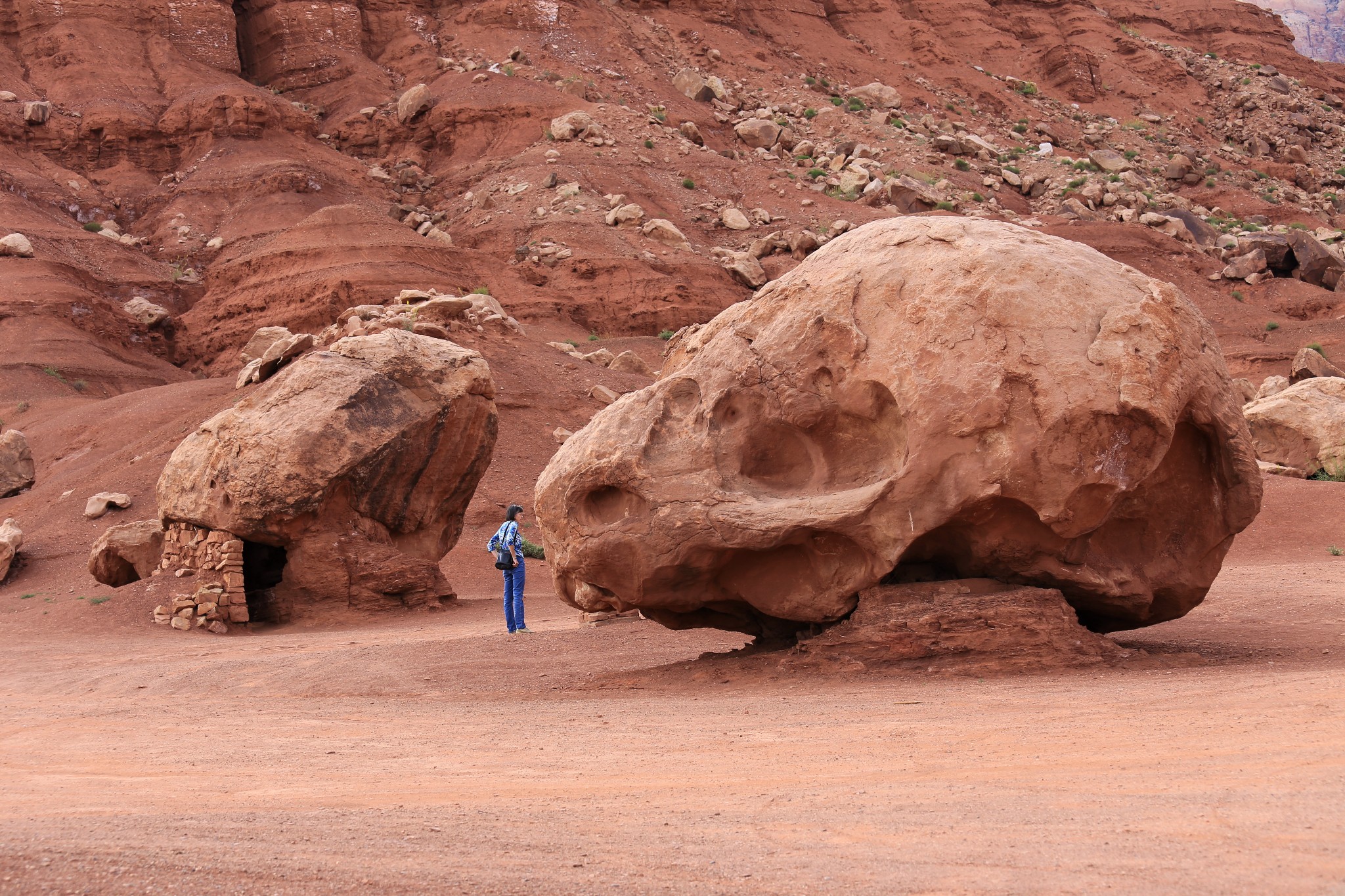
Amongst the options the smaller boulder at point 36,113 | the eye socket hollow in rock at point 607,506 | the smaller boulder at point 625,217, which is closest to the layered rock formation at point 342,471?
the eye socket hollow in rock at point 607,506

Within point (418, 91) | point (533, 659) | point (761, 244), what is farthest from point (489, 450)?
point (418, 91)

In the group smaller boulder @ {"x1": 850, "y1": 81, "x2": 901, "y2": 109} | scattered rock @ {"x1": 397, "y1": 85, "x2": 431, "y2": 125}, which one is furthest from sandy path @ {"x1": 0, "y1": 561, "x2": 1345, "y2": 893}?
smaller boulder @ {"x1": 850, "y1": 81, "x2": 901, "y2": 109}

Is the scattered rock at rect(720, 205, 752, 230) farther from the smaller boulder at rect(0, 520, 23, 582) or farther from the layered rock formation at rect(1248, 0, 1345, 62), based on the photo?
the layered rock formation at rect(1248, 0, 1345, 62)

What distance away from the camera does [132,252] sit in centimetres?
4162

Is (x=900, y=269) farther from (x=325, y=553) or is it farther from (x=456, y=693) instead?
(x=325, y=553)

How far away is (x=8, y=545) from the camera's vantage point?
66.0ft

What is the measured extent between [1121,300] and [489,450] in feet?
38.6

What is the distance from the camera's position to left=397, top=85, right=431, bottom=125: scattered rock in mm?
49469

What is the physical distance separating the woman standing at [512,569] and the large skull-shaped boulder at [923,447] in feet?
12.1

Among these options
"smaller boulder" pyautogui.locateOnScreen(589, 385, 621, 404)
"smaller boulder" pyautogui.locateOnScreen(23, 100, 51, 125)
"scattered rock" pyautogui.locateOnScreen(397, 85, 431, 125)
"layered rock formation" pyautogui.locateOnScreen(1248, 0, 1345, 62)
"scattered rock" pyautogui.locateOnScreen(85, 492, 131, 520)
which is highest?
"layered rock formation" pyautogui.locateOnScreen(1248, 0, 1345, 62)

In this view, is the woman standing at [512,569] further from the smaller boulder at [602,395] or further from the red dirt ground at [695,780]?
the smaller boulder at [602,395]

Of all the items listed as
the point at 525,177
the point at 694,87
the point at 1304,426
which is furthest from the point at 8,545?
the point at 694,87

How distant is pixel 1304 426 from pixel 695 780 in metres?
19.8

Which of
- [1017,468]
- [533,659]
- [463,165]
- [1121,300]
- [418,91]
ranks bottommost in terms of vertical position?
[533,659]
